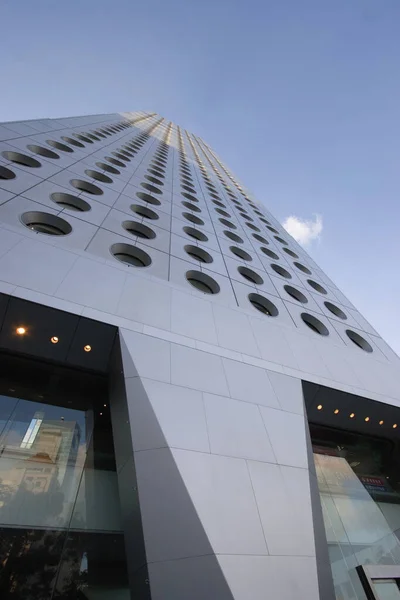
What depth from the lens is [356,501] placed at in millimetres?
8867

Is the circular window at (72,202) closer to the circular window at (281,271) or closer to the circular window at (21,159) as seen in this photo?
the circular window at (21,159)

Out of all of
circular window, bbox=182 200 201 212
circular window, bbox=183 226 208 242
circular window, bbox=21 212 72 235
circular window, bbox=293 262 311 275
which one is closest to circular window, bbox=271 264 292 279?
circular window, bbox=293 262 311 275

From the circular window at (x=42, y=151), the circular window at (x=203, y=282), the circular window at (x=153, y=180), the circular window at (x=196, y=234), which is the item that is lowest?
the circular window at (x=203, y=282)

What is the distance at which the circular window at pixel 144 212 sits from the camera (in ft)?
44.8

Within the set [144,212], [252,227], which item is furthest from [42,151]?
[252,227]

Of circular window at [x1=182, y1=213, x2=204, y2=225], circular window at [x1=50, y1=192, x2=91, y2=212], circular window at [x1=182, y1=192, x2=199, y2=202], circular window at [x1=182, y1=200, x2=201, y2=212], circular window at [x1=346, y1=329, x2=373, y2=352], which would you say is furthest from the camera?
circular window at [x1=182, y1=192, x2=199, y2=202]

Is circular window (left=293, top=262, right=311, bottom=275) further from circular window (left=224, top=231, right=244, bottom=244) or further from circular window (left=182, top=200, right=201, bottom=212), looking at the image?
circular window (left=182, top=200, right=201, bottom=212)

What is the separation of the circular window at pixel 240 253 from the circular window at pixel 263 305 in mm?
3305

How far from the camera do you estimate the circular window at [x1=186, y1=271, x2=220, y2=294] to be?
11.2 metres

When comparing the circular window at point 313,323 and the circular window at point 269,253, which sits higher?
the circular window at point 269,253

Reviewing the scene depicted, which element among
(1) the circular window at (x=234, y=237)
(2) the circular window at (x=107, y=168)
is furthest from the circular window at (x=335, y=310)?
(2) the circular window at (x=107, y=168)

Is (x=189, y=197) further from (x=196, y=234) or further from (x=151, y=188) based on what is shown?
(x=196, y=234)

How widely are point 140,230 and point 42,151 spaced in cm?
698

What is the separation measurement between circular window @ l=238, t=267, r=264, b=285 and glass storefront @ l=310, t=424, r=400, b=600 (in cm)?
565
